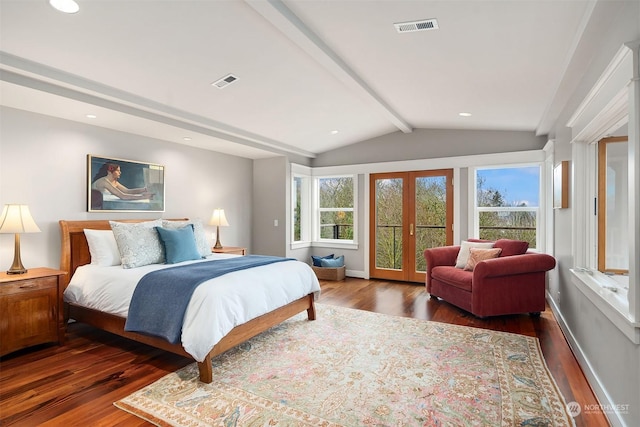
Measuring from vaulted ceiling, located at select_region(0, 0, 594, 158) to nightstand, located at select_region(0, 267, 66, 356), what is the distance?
1.56m

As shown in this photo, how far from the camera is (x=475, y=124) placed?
5023 millimetres

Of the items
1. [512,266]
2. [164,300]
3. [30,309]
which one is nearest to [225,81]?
[164,300]

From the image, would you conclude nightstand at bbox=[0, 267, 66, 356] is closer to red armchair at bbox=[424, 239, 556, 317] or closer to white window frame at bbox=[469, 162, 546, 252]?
red armchair at bbox=[424, 239, 556, 317]

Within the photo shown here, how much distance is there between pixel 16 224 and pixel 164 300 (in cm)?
155

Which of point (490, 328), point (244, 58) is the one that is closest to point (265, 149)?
point (244, 58)

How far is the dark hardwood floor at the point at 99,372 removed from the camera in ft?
6.83

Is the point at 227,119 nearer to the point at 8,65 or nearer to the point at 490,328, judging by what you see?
the point at 8,65

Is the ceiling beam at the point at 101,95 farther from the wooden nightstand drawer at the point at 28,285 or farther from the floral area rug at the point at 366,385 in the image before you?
the floral area rug at the point at 366,385

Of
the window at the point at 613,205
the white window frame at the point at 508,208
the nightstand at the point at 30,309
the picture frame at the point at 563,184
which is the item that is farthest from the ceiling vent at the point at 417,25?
the nightstand at the point at 30,309

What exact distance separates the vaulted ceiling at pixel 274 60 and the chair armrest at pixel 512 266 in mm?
1645

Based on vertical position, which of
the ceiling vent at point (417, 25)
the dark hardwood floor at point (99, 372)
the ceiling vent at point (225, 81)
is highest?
the ceiling vent at point (417, 25)

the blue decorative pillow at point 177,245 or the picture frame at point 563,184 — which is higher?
the picture frame at point 563,184

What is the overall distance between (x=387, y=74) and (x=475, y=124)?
2.25 metres

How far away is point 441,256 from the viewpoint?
15.8 ft
